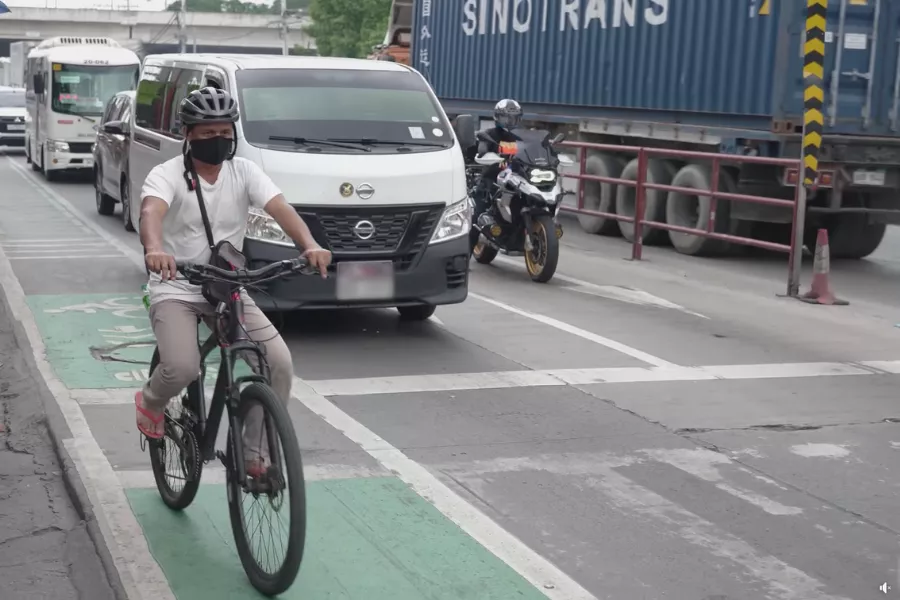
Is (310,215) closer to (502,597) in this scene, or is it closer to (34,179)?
(502,597)

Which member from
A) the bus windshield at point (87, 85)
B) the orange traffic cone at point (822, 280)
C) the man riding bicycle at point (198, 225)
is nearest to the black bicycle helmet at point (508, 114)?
the orange traffic cone at point (822, 280)

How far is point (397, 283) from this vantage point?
30.8ft

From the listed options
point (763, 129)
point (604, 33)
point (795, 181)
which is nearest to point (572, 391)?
point (795, 181)

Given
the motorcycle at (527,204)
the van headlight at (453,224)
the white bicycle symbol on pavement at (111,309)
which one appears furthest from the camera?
the motorcycle at (527,204)

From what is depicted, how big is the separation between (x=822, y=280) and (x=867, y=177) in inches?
116

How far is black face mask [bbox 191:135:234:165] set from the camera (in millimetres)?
5098

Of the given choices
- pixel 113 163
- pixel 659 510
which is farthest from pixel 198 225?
pixel 113 163

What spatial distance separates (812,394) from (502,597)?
4067 mm

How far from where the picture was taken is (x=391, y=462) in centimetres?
650

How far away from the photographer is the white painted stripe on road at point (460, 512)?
16.1 feet

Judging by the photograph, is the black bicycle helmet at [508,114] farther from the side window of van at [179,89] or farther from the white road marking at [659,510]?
the white road marking at [659,510]

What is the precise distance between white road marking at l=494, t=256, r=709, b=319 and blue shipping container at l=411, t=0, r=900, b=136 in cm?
340

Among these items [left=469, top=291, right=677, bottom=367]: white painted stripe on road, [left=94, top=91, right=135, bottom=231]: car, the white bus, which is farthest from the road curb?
the white bus

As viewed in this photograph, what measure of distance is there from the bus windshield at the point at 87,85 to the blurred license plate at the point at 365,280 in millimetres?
18296
